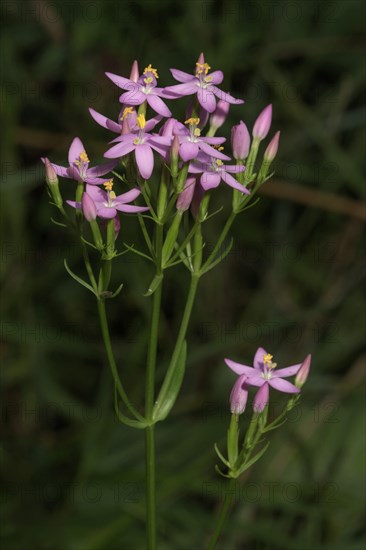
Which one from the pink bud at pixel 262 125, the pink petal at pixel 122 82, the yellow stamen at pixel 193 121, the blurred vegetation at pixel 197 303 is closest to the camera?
the yellow stamen at pixel 193 121

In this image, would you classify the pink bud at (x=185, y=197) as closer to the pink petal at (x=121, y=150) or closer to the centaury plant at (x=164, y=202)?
the centaury plant at (x=164, y=202)

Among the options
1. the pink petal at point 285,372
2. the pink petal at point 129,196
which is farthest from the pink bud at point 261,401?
the pink petal at point 129,196

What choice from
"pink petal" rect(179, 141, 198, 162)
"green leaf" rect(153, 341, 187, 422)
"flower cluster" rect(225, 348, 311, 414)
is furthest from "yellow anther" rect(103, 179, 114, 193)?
"flower cluster" rect(225, 348, 311, 414)

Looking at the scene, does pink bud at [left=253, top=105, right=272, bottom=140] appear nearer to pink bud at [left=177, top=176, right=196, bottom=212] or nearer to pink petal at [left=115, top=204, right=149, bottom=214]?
pink bud at [left=177, top=176, right=196, bottom=212]

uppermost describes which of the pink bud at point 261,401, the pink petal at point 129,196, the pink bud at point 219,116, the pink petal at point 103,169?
the pink bud at point 219,116

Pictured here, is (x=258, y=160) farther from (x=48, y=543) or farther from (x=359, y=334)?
(x=48, y=543)

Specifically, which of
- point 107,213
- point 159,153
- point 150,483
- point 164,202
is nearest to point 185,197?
point 164,202

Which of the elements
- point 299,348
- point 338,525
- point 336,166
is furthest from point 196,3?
point 338,525
